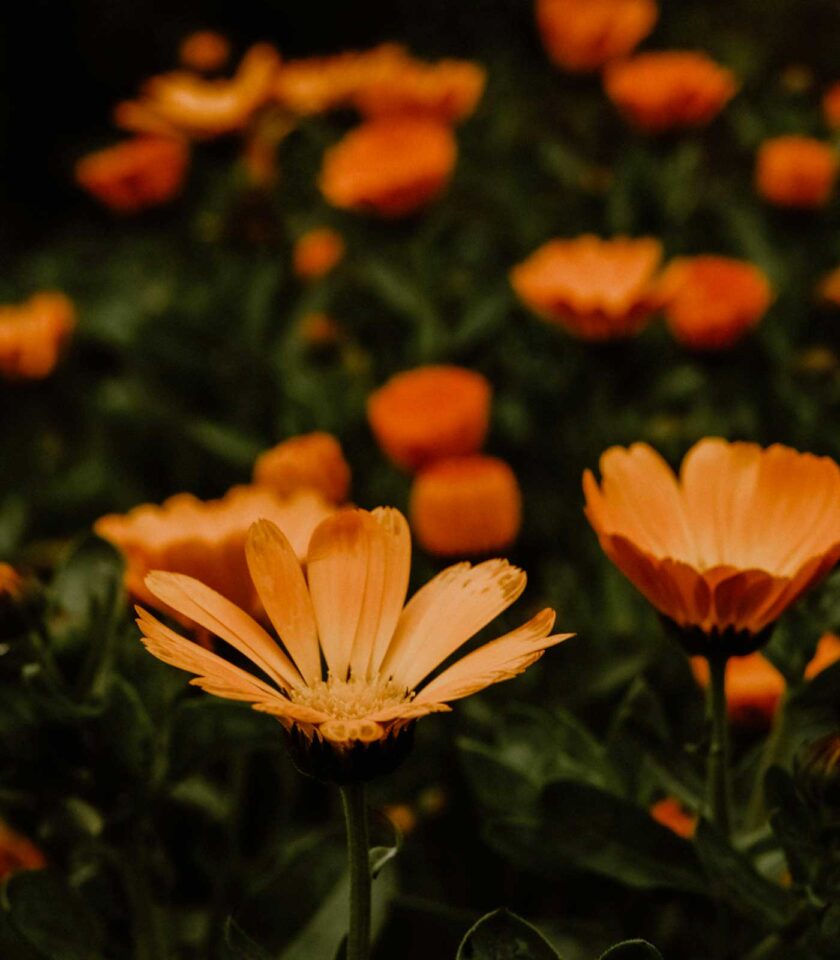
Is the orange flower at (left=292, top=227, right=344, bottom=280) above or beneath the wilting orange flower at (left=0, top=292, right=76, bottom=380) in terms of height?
beneath

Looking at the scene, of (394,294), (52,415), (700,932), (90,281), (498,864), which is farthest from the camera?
(90,281)

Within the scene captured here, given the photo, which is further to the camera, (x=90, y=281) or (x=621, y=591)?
(x=90, y=281)

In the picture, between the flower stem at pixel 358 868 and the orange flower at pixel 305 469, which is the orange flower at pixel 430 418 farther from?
the flower stem at pixel 358 868

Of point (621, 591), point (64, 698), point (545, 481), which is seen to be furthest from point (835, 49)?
point (64, 698)

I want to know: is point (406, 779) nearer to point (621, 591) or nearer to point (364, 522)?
point (621, 591)

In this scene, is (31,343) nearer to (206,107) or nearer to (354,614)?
(206,107)

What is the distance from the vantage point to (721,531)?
77 centimetres

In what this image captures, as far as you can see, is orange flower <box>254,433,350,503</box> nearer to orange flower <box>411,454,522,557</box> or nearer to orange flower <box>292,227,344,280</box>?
orange flower <box>411,454,522,557</box>

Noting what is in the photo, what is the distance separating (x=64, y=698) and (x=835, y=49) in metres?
3.34

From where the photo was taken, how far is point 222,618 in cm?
61

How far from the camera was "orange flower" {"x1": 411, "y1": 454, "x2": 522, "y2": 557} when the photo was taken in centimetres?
108

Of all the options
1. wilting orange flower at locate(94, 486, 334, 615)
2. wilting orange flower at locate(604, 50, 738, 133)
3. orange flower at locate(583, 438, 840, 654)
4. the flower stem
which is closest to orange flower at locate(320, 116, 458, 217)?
wilting orange flower at locate(604, 50, 738, 133)

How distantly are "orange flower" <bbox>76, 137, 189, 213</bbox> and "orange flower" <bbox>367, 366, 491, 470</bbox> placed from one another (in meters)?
0.89

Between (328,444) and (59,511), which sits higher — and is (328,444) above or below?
above
